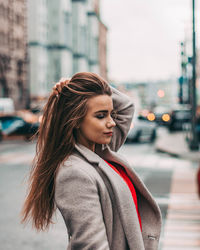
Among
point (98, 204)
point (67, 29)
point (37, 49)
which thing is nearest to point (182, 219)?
point (98, 204)

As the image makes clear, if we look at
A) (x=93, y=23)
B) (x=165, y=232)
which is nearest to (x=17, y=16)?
(x=93, y=23)

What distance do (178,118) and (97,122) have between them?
3349 centimetres

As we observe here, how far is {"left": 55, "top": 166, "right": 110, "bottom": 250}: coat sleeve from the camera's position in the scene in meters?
1.76

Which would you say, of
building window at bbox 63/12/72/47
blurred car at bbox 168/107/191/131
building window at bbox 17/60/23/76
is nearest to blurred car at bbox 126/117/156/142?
blurred car at bbox 168/107/191/131

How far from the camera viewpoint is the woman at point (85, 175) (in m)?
1.79

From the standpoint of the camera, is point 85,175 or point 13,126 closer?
point 85,175

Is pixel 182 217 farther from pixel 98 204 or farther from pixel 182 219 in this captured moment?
pixel 98 204

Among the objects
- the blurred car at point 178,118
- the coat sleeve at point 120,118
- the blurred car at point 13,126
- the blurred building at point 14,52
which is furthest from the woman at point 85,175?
the blurred building at point 14,52

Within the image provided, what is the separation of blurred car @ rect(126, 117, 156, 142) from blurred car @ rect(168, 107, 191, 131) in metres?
8.63

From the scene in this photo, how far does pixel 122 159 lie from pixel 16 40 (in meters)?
58.6

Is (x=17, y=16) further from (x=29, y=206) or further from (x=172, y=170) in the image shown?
(x=29, y=206)

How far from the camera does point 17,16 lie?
58.9 meters

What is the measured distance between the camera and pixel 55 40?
7512 cm

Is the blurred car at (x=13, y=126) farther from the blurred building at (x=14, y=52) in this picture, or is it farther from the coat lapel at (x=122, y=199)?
the blurred building at (x=14, y=52)
